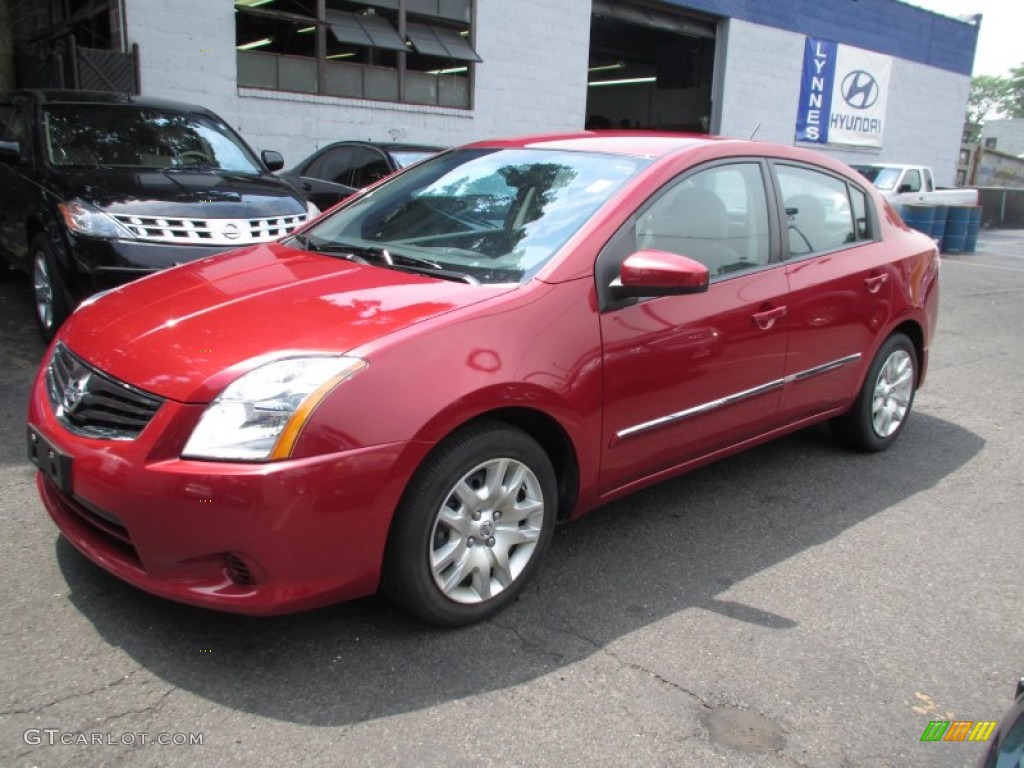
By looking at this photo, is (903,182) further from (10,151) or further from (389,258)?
(389,258)

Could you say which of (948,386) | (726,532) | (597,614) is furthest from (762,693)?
(948,386)

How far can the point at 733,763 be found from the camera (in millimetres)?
2314

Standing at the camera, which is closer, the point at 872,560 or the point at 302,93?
the point at 872,560

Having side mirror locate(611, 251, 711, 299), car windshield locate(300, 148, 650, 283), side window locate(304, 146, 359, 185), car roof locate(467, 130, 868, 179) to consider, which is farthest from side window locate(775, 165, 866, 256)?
side window locate(304, 146, 359, 185)

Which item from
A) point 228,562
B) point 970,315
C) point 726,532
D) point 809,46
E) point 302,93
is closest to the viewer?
point 228,562

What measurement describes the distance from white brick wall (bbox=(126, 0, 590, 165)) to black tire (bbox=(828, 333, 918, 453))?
9.54 metres

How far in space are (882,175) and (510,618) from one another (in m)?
17.2

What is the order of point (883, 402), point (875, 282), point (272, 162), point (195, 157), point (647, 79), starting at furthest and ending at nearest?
point (647, 79), point (272, 162), point (195, 157), point (883, 402), point (875, 282)

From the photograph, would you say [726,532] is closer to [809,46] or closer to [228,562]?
[228,562]

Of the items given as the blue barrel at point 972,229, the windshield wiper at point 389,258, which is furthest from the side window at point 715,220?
the blue barrel at point 972,229

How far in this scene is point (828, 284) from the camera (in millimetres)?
4102

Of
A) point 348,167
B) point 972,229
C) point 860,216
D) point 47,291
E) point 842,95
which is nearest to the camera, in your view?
point 860,216

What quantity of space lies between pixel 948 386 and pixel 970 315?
12.7 feet

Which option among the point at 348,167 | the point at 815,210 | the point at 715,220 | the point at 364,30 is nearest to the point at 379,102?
the point at 364,30
